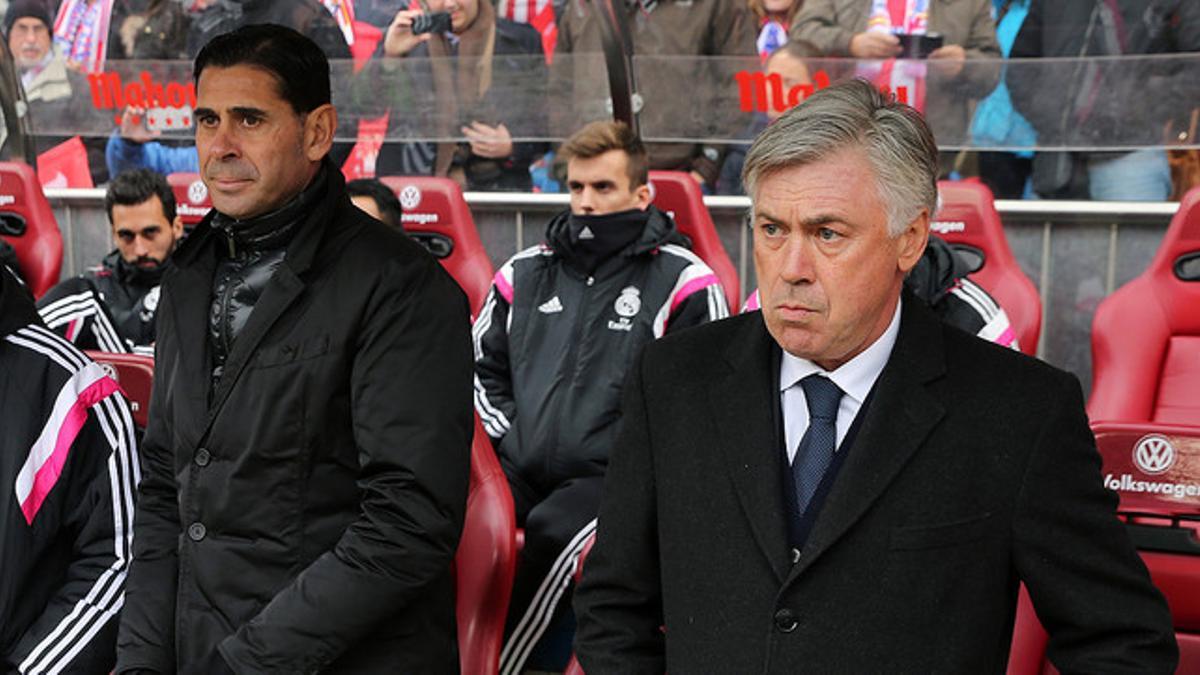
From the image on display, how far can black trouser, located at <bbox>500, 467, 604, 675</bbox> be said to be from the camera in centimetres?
328

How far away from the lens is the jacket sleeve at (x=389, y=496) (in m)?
2.06

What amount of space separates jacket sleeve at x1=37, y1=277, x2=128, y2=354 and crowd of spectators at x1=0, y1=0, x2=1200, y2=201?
2.56 m

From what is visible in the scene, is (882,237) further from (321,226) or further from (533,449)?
(533,449)

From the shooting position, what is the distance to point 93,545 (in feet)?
7.70

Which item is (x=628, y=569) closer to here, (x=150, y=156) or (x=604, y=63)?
(x=604, y=63)

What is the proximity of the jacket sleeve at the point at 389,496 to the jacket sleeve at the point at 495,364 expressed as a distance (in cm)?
188

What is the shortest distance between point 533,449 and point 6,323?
70.5 inches

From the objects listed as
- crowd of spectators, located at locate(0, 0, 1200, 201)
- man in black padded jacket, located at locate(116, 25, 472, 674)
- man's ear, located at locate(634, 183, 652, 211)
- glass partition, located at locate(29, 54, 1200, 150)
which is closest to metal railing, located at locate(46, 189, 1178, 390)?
crowd of spectators, located at locate(0, 0, 1200, 201)

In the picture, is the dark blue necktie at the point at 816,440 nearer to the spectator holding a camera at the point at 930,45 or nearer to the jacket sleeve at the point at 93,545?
the jacket sleeve at the point at 93,545

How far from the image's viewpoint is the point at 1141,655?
1541mm

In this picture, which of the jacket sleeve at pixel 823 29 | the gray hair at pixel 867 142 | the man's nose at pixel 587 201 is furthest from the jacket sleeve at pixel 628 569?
the jacket sleeve at pixel 823 29

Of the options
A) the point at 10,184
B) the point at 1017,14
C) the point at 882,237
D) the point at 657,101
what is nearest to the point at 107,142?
the point at 10,184

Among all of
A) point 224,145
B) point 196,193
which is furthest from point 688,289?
point 196,193

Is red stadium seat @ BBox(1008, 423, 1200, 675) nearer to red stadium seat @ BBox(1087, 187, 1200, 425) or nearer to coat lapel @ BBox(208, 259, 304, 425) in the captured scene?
coat lapel @ BBox(208, 259, 304, 425)
